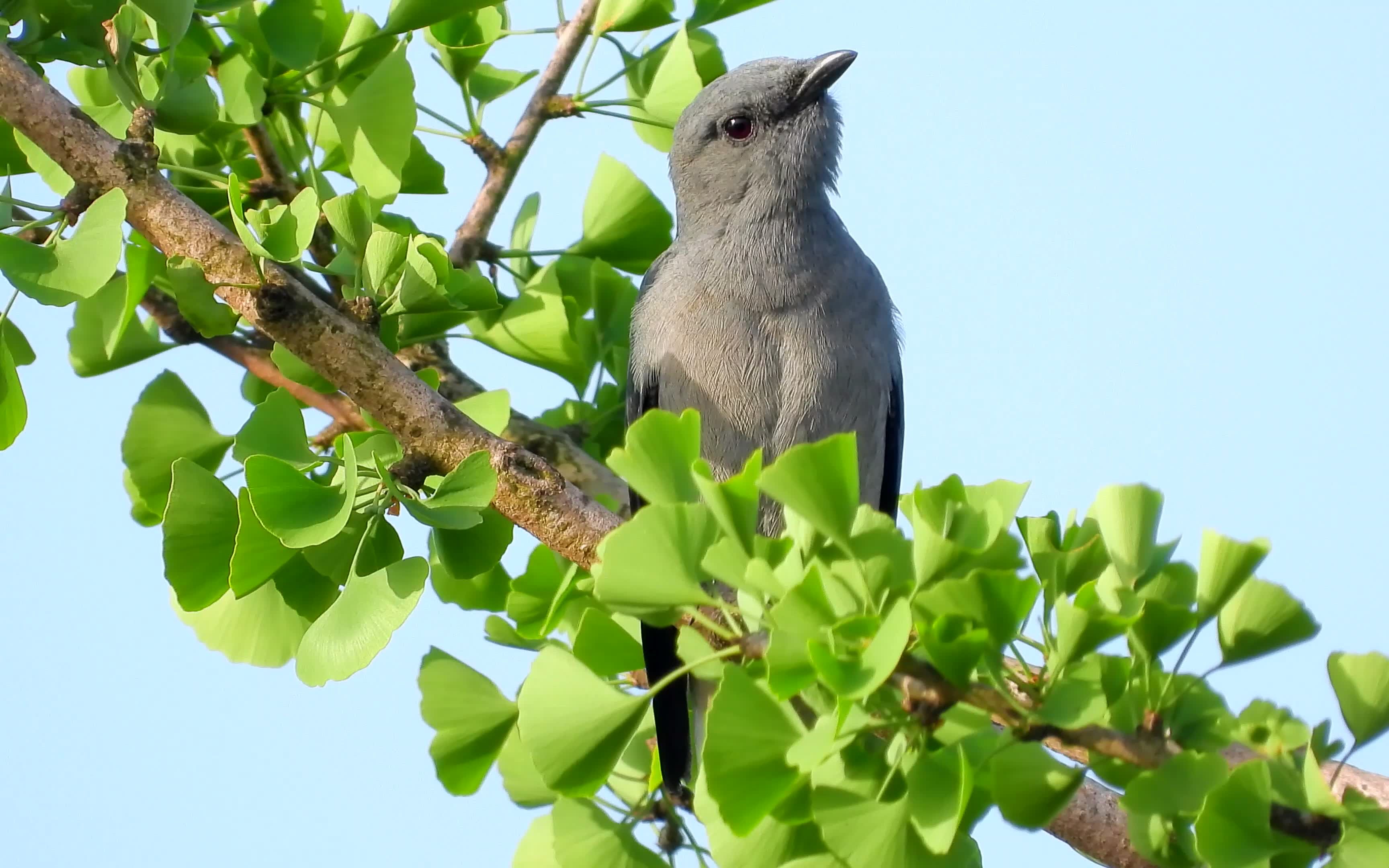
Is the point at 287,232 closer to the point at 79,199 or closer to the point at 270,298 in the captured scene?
the point at 270,298

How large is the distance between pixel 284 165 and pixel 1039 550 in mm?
2110

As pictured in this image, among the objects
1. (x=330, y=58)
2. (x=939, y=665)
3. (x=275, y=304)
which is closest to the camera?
(x=939, y=665)

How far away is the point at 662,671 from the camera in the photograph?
319 centimetres

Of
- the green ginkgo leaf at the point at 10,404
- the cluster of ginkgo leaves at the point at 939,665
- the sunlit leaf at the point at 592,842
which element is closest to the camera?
the cluster of ginkgo leaves at the point at 939,665

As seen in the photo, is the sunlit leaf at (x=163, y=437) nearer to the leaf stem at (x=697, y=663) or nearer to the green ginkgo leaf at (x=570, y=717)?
the green ginkgo leaf at (x=570, y=717)

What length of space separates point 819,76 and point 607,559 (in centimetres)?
256

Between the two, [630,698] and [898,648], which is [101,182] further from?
[898,648]

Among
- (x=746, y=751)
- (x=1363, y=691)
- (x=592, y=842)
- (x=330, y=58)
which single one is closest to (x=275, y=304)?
(x=330, y=58)

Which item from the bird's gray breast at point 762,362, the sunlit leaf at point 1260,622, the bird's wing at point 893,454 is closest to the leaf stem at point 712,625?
the sunlit leaf at point 1260,622

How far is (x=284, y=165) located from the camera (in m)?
3.13

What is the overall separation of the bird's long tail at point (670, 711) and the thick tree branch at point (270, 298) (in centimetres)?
40

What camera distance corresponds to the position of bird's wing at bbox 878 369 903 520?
12.6 feet

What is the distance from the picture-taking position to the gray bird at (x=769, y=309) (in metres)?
3.41

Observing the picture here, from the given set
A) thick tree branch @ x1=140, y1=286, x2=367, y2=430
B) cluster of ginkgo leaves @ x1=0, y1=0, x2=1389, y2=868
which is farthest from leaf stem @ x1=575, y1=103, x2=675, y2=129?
thick tree branch @ x1=140, y1=286, x2=367, y2=430
